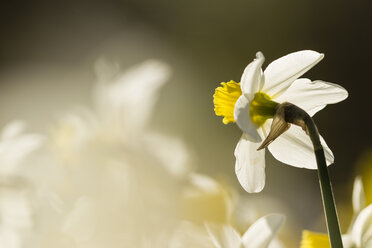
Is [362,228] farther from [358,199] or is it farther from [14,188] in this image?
[14,188]

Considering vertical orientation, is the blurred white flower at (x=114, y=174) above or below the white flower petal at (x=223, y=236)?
above

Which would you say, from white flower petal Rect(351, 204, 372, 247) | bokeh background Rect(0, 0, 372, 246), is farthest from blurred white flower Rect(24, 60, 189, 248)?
bokeh background Rect(0, 0, 372, 246)

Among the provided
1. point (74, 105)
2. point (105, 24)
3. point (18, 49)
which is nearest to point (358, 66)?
point (105, 24)

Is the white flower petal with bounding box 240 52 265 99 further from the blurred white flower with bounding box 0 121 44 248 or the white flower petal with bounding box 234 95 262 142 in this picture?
the blurred white flower with bounding box 0 121 44 248

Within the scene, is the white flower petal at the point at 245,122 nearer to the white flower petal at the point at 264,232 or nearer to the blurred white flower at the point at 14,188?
the white flower petal at the point at 264,232

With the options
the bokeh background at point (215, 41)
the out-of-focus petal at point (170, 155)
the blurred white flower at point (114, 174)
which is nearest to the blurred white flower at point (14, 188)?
the blurred white flower at point (114, 174)

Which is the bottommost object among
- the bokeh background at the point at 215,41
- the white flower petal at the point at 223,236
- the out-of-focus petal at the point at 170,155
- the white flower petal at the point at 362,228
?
the white flower petal at the point at 362,228

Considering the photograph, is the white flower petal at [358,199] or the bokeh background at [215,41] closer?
the white flower petal at [358,199]

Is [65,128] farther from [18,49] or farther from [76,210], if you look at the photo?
[18,49]

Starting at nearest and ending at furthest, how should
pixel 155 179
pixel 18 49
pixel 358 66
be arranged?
pixel 155 179 < pixel 18 49 < pixel 358 66
